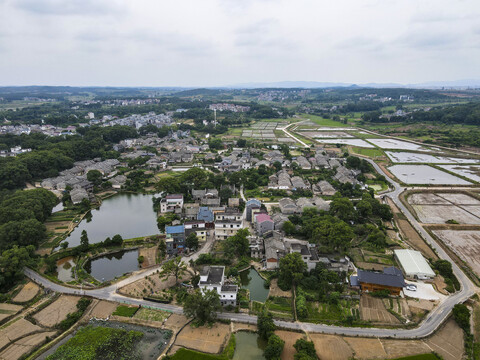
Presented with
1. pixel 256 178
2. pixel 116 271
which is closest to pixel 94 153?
pixel 256 178

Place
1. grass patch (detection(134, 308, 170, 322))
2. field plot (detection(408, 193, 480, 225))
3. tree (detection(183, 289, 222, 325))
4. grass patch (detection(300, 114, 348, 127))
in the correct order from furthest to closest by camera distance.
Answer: grass patch (detection(300, 114, 348, 127)) → field plot (detection(408, 193, 480, 225)) → grass patch (detection(134, 308, 170, 322)) → tree (detection(183, 289, 222, 325))

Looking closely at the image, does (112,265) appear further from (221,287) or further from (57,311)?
(221,287)

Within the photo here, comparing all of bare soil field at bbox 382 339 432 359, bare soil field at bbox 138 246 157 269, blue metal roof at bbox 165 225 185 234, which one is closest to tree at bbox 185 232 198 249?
blue metal roof at bbox 165 225 185 234

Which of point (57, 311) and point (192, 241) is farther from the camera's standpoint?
point (192, 241)

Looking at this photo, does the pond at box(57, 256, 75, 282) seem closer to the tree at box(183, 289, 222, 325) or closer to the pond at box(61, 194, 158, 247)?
the pond at box(61, 194, 158, 247)

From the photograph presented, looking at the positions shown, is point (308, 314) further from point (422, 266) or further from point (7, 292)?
point (7, 292)

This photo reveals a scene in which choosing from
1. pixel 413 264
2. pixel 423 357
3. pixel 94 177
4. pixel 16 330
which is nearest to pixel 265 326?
pixel 423 357
